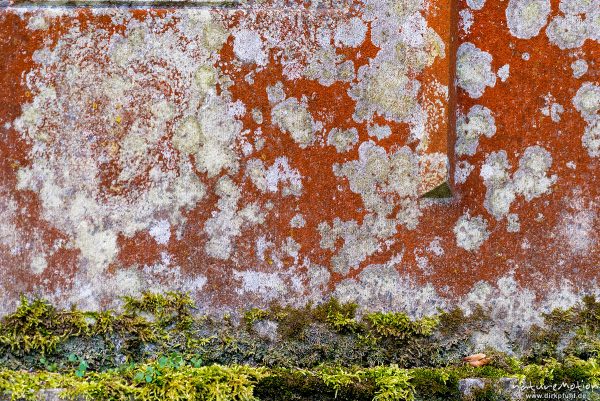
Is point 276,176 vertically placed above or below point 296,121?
below

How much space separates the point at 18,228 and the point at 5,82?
0.62 metres

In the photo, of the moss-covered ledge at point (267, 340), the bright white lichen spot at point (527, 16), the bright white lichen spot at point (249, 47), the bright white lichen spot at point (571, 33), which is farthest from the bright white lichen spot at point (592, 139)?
the bright white lichen spot at point (249, 47)

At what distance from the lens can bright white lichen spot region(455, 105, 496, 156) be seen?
2.91 m

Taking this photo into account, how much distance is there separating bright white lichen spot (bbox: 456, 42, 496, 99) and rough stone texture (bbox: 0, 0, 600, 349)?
0.04 feet

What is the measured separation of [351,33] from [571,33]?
36.0 inches

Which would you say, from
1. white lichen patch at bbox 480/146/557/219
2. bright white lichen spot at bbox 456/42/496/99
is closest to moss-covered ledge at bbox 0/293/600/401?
white lichen patch at bbox 480/146/557/219

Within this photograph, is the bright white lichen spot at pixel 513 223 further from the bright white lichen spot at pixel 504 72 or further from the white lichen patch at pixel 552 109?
the bright white lichen spot at pixel 504 72

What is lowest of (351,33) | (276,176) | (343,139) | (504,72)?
(276,176)

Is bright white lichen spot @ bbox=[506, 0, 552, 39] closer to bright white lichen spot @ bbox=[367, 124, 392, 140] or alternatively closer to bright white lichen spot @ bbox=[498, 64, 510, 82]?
bright white lichen spot @ bbox=[498, 64, 510, 82]

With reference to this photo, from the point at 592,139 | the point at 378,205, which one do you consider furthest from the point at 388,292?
the point at 592,139

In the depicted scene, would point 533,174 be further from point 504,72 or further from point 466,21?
point 466,21

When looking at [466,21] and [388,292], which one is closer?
[388,292]

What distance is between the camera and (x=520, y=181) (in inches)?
113

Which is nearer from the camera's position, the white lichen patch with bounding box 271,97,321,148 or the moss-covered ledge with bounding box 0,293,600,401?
the moss-covered ledge with bounding box 0,293,600,401
